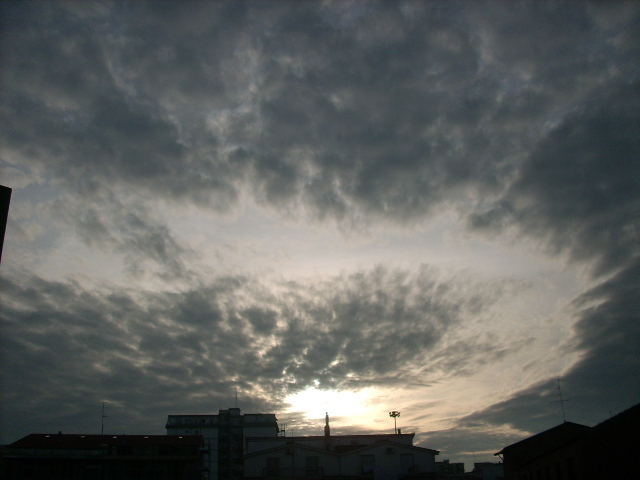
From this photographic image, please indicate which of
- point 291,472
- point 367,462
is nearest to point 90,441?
point 291,472

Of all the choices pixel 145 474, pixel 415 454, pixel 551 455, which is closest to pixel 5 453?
pixel 145 474

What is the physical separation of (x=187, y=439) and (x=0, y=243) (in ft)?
237

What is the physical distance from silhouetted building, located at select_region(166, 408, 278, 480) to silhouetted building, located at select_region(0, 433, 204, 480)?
34262 mm

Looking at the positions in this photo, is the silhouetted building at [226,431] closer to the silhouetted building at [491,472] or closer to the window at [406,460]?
the silhouetted building at [491,472]

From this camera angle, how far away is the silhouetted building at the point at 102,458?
208 ft

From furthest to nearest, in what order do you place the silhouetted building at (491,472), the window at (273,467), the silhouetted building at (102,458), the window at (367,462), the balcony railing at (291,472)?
the silhouetted building at (491,472) → the silhouetted building at (102,458) → the window at (367,462) → the window at (273,467) → the balcony railing at (291,472)

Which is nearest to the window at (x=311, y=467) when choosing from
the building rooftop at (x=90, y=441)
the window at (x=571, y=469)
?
the building rooftop at (x=90, y=441)

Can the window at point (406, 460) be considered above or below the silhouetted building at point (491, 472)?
above

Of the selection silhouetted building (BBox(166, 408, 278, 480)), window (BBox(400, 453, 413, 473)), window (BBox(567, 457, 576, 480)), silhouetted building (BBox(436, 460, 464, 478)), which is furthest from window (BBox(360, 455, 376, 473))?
silhouetted building (BBox(166, 408, 278, 480))

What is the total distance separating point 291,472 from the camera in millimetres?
58156

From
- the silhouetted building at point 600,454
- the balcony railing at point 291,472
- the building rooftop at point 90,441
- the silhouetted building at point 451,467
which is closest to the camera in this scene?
the silhouetted building at point 600,454

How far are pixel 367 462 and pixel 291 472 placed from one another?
9.24 m

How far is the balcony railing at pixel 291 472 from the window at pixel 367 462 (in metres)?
5.08

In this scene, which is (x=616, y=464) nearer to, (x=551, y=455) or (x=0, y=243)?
(x=551, y=455)
